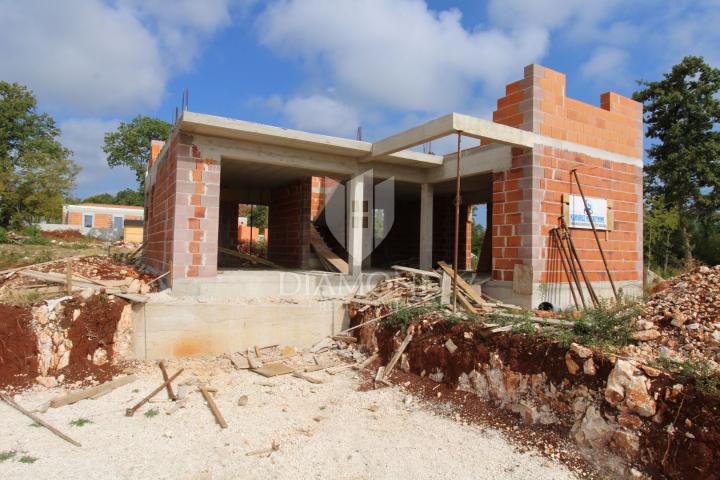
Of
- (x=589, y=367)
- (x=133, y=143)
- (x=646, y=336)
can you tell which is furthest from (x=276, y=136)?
(x=133, y=143)

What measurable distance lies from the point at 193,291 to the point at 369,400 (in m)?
3.64

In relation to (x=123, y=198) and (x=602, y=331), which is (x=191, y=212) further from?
(x=123, y=198)

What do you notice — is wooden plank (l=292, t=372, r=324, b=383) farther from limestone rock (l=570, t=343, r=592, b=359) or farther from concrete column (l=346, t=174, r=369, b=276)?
limestone rock (l=570, t=343, r=592, b=359)

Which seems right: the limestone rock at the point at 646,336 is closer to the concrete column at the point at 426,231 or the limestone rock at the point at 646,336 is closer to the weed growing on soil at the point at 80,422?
the concrete column at the point at 426,231

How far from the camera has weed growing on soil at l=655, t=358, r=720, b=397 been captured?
12.0 feet

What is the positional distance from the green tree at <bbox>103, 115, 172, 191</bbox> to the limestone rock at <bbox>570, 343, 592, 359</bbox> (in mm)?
46087

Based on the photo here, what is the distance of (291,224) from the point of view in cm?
1223

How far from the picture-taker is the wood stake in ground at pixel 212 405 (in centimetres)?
509

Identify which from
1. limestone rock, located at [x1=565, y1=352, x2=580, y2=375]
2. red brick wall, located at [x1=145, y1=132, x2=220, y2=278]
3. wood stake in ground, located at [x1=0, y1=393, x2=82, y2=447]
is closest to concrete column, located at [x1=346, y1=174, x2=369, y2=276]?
red brick wall, located at [x1=145, y1=132, x2=220, y2=278]

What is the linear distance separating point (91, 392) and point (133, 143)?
1758 inches

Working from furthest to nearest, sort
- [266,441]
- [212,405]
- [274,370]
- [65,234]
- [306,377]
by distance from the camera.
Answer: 1. [65,234]
2. [274,370]
3. [306,377]
4. [212,405]
5. [266,441]

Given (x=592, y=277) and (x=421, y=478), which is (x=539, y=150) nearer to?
(x=592, y=277)

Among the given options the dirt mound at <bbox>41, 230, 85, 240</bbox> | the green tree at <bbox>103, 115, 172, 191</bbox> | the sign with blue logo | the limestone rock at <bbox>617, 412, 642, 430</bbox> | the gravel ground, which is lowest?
the gravel ground

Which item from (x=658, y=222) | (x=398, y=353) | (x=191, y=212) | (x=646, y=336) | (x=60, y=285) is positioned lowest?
(x=398, y=353)
